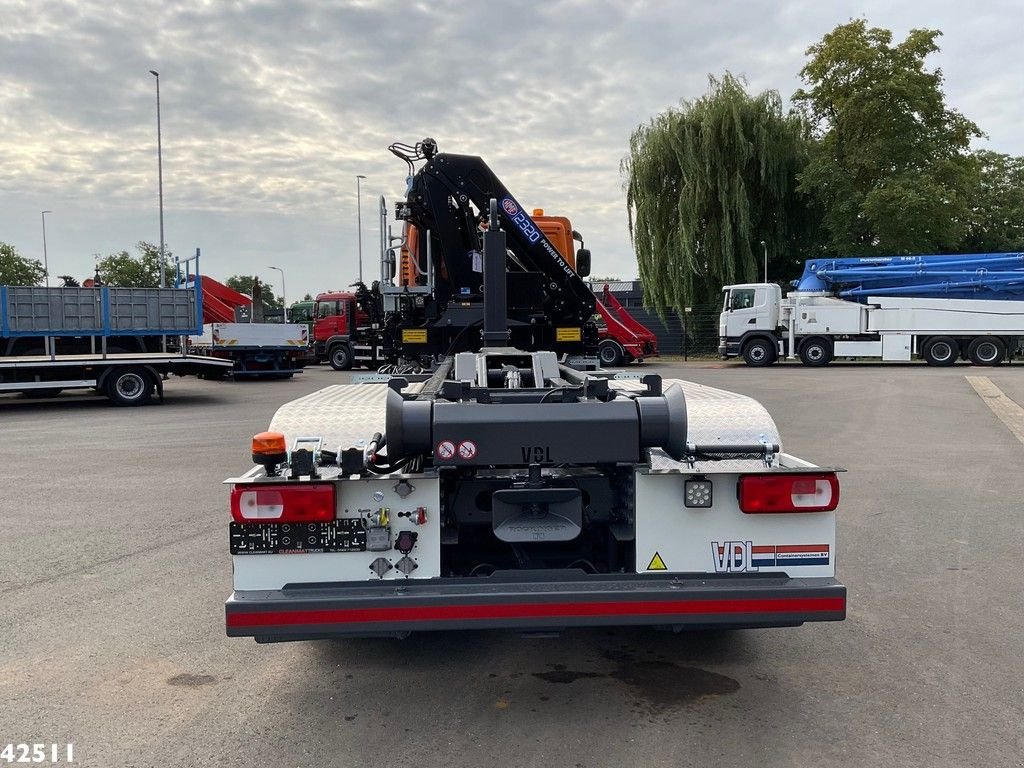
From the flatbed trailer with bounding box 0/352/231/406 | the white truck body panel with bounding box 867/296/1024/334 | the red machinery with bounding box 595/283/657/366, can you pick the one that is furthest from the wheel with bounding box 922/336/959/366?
the flatbed trailer with bounding box 0/352/231/406

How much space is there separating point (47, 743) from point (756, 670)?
2.96 meters

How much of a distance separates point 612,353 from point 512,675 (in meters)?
24.6

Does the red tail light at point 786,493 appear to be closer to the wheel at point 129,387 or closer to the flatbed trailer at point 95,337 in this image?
the flatbed trailer at point 95,337

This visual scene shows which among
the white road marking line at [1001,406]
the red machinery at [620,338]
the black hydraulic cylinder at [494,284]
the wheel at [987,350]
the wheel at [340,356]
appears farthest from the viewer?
the wheel at [340,356]

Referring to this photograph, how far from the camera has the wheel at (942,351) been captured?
26547mm

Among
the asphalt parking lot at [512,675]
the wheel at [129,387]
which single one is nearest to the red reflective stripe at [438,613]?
the asphalt parking lot at [512,675]

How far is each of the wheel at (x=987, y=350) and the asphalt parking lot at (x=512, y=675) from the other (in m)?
22.5

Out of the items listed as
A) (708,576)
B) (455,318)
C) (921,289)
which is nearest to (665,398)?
(708,576)

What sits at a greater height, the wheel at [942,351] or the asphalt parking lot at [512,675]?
the wheel at [942,351]

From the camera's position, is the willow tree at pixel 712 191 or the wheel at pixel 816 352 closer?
the wheel at pixel 816 352

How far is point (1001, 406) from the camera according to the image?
47.8 ft

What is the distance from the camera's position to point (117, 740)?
317 cm

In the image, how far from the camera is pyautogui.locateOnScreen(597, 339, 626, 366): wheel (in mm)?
27891

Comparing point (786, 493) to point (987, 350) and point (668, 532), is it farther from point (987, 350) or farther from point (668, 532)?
point (987, 350)
